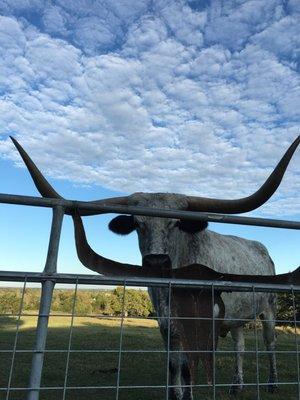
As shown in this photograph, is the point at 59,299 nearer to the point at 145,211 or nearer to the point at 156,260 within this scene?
the point at 156,260

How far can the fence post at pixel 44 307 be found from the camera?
181 centimetres

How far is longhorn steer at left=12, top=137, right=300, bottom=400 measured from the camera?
10.8 ft

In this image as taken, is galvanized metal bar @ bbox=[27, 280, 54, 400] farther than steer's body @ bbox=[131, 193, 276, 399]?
No

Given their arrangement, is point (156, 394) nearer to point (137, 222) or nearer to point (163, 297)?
point (163, 297)

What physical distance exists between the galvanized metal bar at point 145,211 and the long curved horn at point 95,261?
0.20 meters

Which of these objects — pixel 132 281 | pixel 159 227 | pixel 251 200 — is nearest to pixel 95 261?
pixel 132 281

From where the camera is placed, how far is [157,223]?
4078mm

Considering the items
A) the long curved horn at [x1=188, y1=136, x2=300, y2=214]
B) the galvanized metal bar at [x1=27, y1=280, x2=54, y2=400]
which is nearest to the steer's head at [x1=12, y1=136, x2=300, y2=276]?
the long curved horn at [x1=188, y1=136, x2=300, y2=214]

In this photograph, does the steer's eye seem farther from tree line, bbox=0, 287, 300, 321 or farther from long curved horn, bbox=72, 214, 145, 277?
long curved horn, bbox=72, 214, 145, 277

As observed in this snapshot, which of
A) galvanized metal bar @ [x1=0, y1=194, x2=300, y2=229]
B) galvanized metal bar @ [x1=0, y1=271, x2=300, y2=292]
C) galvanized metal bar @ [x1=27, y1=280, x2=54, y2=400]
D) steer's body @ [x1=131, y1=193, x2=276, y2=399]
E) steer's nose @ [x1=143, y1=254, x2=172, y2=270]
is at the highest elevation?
steer's body @ [x1=131, y1=193, x2=276, y2=399]

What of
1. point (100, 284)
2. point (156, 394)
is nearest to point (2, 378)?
point (156, 394)

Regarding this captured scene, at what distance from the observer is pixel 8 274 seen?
197cm

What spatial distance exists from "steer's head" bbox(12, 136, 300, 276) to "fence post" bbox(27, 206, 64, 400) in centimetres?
26

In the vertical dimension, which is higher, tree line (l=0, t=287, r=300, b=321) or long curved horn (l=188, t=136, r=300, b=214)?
long curved horn (l=188, t=136, r=300, b=214)
